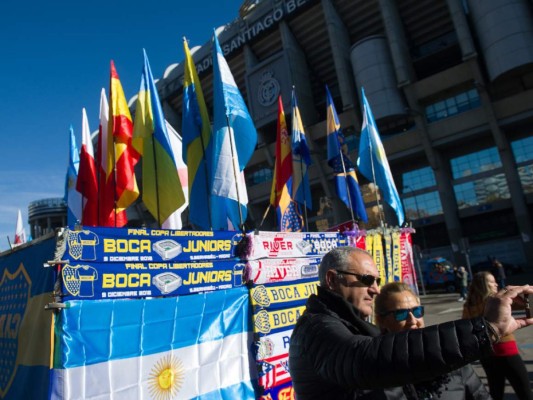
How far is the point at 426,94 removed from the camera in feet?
90.3

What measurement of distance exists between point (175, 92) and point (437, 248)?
2935cm

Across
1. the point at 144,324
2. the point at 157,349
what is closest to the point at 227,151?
the point at 144,324

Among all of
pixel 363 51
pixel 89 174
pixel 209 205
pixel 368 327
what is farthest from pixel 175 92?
pixel 368 327

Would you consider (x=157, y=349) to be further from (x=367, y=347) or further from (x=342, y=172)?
(x=342, y=172)

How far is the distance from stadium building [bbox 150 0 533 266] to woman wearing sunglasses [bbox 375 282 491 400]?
2424 centimetres

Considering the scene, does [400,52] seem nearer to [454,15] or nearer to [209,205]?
[454,15]

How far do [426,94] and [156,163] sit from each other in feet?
83.7

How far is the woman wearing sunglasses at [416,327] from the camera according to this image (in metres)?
2.00

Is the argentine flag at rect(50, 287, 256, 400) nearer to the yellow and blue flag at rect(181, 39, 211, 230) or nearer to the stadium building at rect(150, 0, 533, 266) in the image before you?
the yellow and blue flag at rect(181, 39, 211, 230)

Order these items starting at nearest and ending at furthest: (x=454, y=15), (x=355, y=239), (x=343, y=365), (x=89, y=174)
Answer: (x=343, y=365) < (x=355, y=239) < (x=89, y=174) < (x=454, y=15)

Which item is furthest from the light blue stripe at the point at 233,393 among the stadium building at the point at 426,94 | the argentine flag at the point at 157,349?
the stadium building at the point at 426,94

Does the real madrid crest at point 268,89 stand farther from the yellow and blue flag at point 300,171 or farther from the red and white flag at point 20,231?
the yellow and blue flag at point 300,171

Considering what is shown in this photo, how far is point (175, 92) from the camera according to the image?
39375 mm

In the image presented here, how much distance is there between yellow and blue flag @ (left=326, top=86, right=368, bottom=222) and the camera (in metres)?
9.90
